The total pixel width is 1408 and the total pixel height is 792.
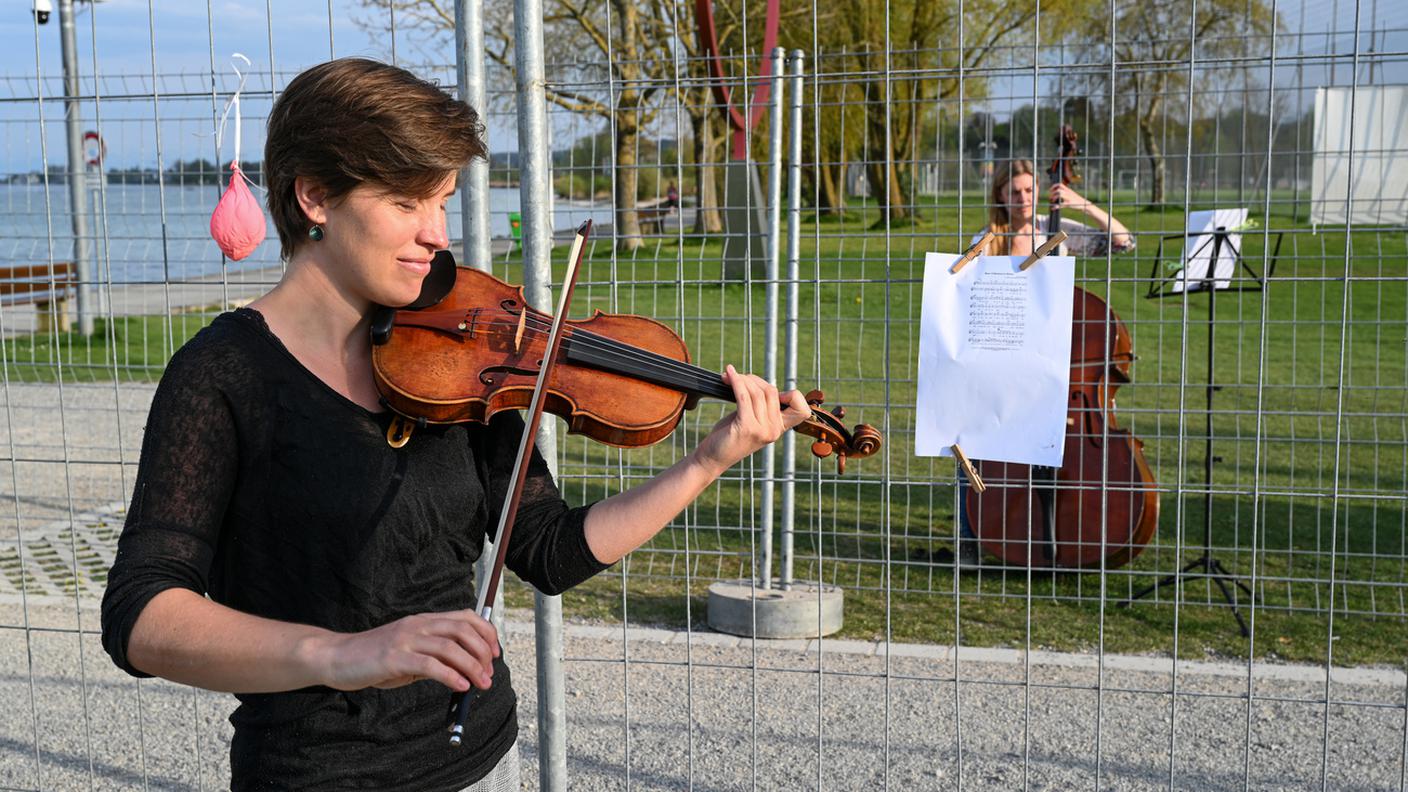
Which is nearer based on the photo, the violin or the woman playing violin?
the woman playing violin

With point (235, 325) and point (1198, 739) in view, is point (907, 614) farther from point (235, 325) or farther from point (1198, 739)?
point (235, 325)

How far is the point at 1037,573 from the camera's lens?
612 cm

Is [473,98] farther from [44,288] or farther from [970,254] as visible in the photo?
[44,288]

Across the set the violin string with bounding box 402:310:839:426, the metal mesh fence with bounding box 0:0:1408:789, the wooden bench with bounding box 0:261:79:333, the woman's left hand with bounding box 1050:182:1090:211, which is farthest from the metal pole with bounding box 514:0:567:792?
the woman's left hand with bounding box 1050:182:1090:211

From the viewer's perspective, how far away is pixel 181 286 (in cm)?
342

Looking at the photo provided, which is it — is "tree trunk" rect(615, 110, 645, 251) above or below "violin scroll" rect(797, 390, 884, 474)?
above

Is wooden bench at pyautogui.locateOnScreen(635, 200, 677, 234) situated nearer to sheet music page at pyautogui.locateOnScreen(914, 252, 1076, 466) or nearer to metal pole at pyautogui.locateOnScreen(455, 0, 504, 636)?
metal pole at pyautogui.locateOnScreen(455, 0, 504, 636)

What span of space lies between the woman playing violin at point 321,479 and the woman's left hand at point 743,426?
5 cm

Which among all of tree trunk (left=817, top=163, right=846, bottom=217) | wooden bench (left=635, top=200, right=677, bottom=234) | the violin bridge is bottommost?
the violin bridge

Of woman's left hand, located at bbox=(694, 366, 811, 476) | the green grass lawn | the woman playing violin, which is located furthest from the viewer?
the green grass lawn

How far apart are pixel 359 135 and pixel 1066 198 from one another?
11.1ft

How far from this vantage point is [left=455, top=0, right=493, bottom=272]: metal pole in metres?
2.58

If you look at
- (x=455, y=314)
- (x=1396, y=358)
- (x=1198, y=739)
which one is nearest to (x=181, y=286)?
(x=455, y=314)

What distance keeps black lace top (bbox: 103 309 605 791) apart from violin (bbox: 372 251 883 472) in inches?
5.3
